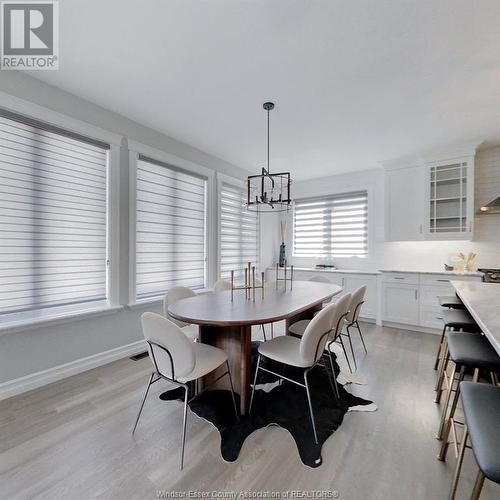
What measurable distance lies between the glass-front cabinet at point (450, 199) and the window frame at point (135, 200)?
10.9 ft

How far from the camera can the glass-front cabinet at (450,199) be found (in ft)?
12.2

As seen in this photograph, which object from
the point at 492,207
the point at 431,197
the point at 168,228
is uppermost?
the point at 431,197

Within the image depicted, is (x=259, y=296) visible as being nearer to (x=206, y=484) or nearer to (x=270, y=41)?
(x=206, y=484)

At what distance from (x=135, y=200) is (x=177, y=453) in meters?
2.52

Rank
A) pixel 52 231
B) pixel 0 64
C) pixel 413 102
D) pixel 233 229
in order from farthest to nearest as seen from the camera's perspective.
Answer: pixel 233 229 → pixel 413 102 → pixel 52 231 → pixel 0 64

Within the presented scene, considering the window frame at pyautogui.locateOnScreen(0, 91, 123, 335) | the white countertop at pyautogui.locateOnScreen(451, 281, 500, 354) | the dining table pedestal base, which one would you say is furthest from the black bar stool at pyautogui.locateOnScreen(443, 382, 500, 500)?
the window frame at pyautogui.locateOnScreen(0, 91, 123, 335)

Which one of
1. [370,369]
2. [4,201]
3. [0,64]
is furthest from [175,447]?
[0,64]

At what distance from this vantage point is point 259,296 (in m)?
2.62

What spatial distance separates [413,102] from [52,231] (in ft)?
12.2

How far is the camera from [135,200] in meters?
3.09

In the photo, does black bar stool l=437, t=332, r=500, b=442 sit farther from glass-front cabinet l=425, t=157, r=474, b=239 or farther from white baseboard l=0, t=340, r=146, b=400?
white baseboard l=0, t=340, r=146, b=400

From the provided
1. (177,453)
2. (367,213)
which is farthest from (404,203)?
(177,453)

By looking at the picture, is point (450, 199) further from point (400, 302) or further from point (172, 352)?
point (172, 352)
